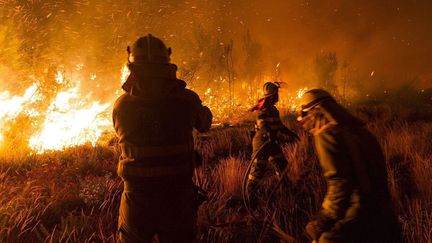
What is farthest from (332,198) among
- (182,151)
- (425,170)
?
(425,170)

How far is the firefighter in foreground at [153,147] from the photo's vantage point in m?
2.24

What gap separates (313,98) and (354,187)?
63cm

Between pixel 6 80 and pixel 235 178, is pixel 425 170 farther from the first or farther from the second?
pixel 6 80

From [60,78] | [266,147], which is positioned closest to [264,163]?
[266,147]

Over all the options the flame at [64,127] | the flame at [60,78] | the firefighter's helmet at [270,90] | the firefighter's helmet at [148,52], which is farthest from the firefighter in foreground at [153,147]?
the flame at [60,78]

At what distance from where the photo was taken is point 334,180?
6.16 ft

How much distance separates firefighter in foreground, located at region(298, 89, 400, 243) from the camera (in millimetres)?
1797

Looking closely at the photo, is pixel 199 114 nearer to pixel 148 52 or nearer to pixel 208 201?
pixel 148 52

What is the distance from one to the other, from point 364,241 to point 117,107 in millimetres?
1916

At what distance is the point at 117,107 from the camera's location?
7.53ft

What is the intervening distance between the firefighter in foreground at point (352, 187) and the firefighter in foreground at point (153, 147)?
1030 millimetres

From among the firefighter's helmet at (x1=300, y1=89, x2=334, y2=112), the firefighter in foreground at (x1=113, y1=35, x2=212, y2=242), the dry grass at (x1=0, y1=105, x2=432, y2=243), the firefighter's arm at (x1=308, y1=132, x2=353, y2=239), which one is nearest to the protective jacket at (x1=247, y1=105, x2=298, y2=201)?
the dry grass at (x1=0, y1=105, x2=432, y2=243)

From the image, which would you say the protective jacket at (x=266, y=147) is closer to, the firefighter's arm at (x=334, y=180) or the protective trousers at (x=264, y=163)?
the protective trousers at (x=264, y=163)

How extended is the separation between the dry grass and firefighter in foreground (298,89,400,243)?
381 mm
